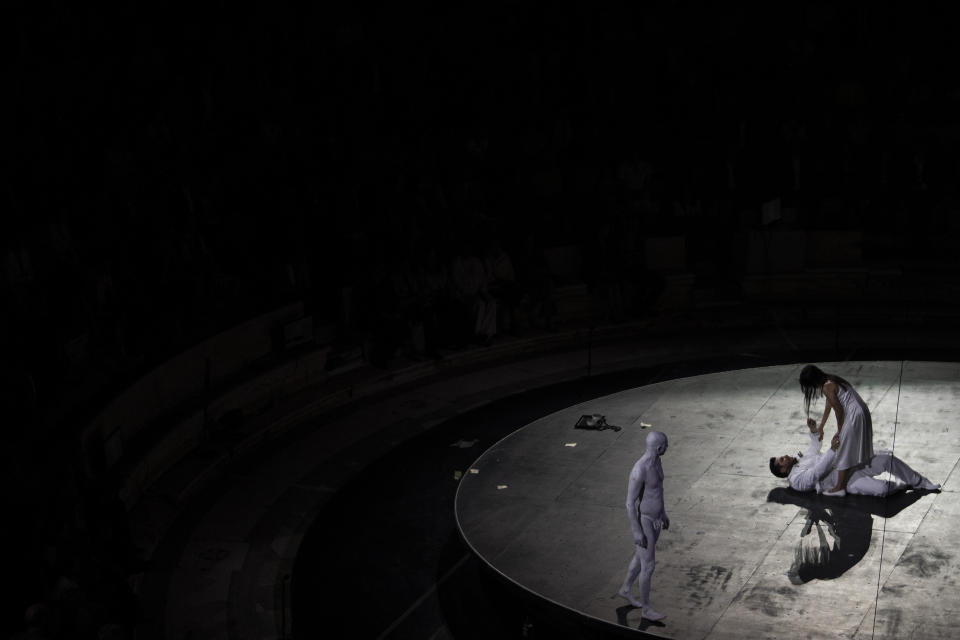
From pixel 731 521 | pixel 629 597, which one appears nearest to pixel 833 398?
pixel 731 521

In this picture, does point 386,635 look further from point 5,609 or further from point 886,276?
point 886,276

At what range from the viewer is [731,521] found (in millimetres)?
8227

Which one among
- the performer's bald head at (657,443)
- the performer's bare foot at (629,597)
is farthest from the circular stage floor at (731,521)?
the performer's bald head at (657,443)

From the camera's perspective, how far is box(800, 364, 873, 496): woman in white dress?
8.40 metres

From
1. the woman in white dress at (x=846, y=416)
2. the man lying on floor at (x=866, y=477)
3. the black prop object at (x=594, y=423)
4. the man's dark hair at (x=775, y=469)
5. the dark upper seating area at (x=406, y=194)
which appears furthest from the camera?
the dark upper seating area at (x=406, y=194)

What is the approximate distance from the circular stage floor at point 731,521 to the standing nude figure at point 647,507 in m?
0.28

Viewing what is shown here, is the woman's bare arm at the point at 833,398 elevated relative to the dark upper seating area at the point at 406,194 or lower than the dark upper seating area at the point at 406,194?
lower

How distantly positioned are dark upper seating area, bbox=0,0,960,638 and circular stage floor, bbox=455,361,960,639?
125 inches

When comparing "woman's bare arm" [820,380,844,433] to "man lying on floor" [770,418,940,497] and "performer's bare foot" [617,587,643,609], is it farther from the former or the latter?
"performer's bare foot" [617,587,643,609]

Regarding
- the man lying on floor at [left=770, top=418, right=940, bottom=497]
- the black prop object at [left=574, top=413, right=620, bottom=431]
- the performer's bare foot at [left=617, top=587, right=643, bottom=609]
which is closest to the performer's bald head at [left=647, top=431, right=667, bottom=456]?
the performer's bare foot at [left=617, top=587, right=643, bottom=609]

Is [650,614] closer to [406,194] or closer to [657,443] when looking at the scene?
[657,443]

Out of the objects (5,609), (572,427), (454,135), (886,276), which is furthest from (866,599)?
(454,135)

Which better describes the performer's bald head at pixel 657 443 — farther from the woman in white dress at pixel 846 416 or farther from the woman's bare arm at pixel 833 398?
the woman's bare arm at pixel 833 398

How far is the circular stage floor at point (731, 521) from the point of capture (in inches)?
270
